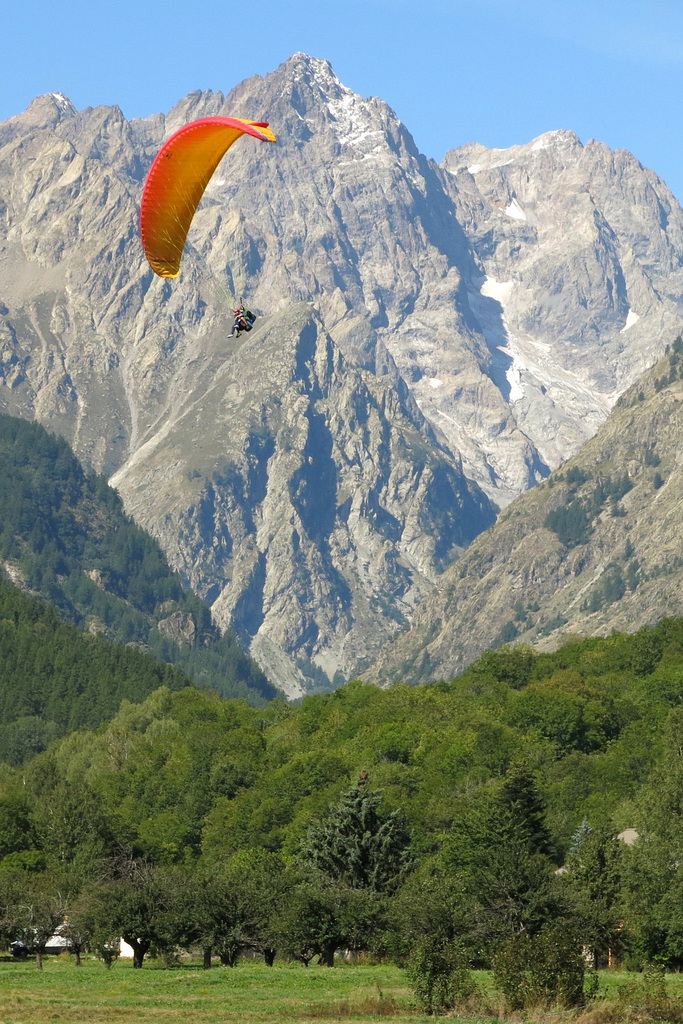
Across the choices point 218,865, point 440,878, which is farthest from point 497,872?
point 218,865

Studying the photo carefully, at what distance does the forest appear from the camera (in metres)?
95.9

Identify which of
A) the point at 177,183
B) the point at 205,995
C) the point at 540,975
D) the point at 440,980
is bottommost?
the point at 205,995

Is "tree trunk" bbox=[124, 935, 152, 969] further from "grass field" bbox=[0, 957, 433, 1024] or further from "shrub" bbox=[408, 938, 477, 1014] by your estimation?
"shrub" bbox=[408, 938, 477, 1014]

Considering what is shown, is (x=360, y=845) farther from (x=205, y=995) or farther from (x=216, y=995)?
(x=216, y=995)

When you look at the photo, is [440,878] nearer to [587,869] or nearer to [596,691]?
[587,869]

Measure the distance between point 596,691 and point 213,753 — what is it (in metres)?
46.6

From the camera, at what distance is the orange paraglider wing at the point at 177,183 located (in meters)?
71.8

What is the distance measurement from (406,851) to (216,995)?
41823 mm

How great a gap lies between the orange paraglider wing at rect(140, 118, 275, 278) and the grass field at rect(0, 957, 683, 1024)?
3381 cm


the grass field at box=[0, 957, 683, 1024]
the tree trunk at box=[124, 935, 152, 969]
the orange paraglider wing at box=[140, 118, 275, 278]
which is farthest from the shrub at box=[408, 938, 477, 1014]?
the orange paraglider wing at box=[140, 118, 275, 278]

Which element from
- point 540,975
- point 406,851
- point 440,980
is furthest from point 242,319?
point 406,851

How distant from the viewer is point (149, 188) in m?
73.5

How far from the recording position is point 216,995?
79.3 meters

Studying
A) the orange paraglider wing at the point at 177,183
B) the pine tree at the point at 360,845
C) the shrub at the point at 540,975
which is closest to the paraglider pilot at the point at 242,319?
the orange paraglider wing at the point at 177,183
